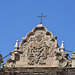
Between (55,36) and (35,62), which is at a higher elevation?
(55,36)

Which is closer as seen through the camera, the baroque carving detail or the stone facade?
the stone facade

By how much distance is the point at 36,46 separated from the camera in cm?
3117

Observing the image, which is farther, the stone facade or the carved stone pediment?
the carved stone pediment

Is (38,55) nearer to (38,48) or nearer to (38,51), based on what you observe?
(38,51)

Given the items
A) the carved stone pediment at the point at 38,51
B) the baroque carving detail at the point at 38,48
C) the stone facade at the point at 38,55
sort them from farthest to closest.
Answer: the baroque carving detail at the point at 38,48 < the carved stone pediment at the point at 38,51 < the stone facade at the point at 38,55

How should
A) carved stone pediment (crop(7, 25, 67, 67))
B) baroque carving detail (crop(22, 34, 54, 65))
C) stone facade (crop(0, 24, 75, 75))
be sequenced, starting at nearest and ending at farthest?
stone facade (crop(0, 24, 75, 75)) → carved stone pediment (crop(7, 25, 67, 67)) → baroque carving detail (crop(22, 34, 54, 65))

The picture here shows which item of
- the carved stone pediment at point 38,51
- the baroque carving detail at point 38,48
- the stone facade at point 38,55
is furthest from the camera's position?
the baroque carving detail at point 38,48

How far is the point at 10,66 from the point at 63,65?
4348 millimetres

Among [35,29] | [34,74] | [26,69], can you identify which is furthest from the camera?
[35,29]

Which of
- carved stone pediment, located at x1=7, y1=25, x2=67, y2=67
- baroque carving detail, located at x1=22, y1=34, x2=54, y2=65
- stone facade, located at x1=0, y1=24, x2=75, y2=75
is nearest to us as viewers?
stone facade, located at x1=0, y1=24, x2=75, y2=75

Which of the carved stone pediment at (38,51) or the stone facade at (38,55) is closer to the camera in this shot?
the stone facade at (38,55)

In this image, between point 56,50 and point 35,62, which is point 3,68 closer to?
point 35,62

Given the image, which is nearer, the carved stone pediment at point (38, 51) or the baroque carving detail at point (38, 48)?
the carved stone pediment at point (38, 51)

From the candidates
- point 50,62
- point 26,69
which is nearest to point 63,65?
point 50,62
